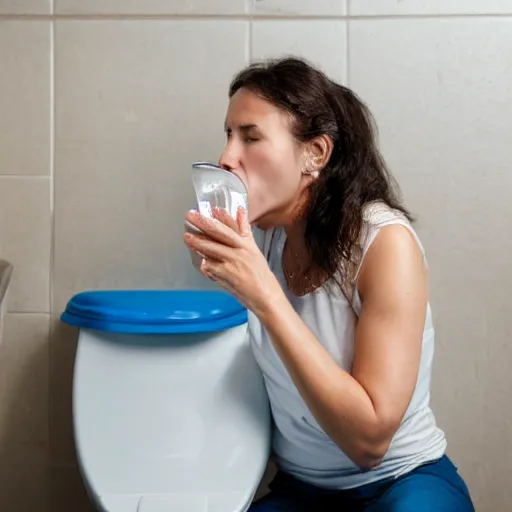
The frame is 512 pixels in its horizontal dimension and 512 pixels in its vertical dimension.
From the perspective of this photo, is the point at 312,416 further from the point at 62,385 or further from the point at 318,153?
the point at 62,385

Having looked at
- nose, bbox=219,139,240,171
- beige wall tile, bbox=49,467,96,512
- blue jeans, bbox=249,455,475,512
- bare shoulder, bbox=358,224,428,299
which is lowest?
beige wall tile, bbox=49,467,96,512

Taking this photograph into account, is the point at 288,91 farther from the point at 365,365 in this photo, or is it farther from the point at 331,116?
the point at 365,365

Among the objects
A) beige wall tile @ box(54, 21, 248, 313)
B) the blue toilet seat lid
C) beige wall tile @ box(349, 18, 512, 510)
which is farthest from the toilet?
beige wall tile @ box(349, 18, 512, 510)

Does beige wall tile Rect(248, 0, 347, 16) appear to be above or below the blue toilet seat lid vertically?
above

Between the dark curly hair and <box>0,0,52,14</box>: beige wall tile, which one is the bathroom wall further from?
the dark curly hair

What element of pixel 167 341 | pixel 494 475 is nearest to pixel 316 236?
pixel 167 341

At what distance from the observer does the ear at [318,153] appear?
84 centimetres

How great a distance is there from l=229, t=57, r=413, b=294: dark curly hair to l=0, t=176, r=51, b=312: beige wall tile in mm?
415

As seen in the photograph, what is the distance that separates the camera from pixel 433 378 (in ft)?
3.60

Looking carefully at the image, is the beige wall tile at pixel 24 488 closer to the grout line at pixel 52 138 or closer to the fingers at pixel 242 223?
the grout line at pixel 52 138

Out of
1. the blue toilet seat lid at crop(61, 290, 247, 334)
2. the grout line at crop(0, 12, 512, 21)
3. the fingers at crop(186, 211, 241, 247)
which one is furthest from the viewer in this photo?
the grout line at crop(0, 12, 512, 21)

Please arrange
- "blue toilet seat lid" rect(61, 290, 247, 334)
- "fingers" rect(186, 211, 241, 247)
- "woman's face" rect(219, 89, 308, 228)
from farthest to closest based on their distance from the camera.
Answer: "blue toilet seat lid" rect(61, 290, 247, 334) < "woman's face" rect(219, 89, 308, 228) < "fingers" rect(186, 211, 241, 247)

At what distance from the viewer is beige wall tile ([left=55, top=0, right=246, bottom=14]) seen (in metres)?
1.08

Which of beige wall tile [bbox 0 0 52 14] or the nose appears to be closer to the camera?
the nose
